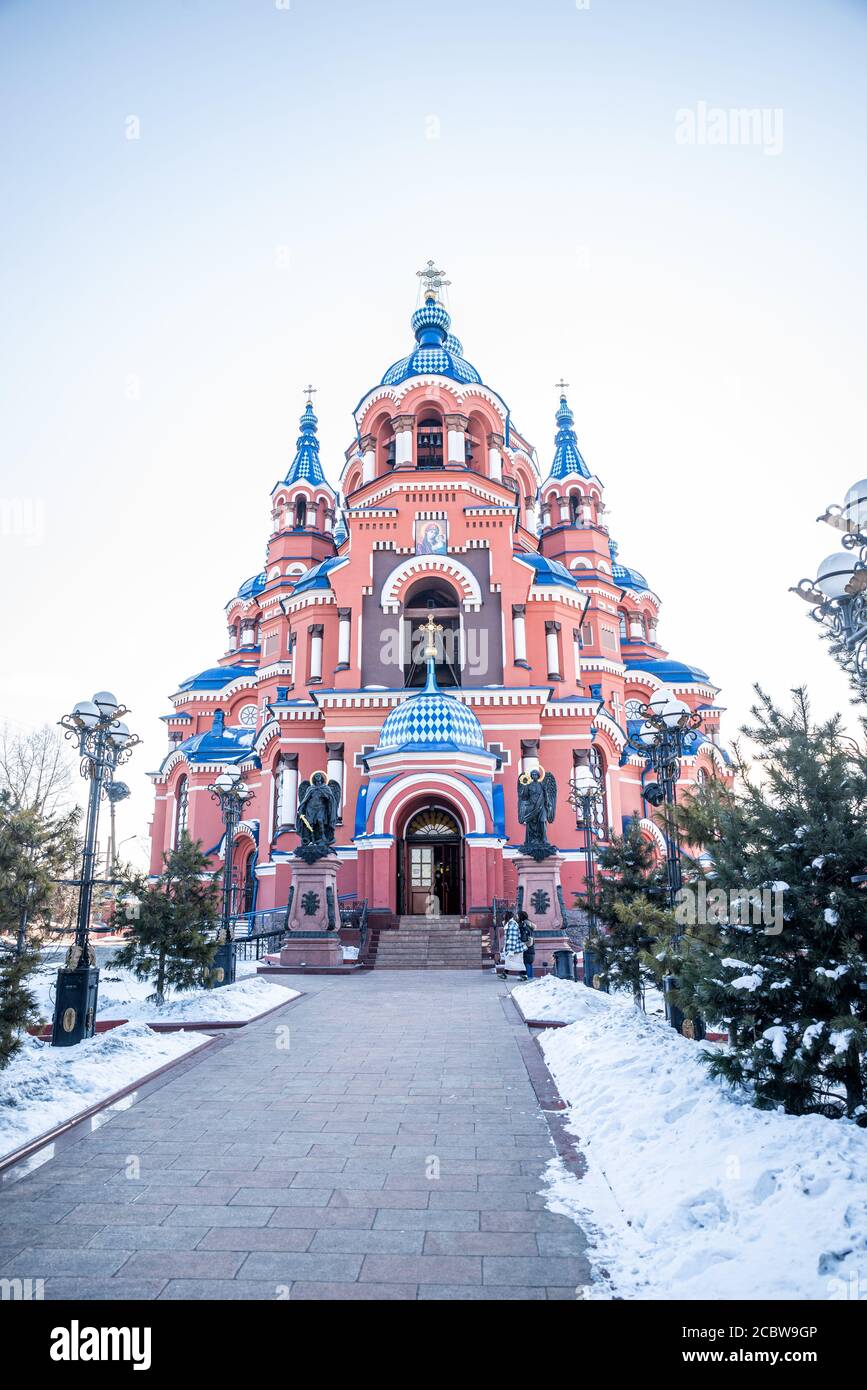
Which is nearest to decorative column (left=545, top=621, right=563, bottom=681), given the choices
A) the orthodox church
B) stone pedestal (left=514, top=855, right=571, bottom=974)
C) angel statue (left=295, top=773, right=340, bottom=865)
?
the orthodox church

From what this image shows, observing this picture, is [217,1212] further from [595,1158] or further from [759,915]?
[759,915]

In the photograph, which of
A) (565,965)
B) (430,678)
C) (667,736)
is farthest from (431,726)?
(667,736)

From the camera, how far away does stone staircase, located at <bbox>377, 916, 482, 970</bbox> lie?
61.6 feet

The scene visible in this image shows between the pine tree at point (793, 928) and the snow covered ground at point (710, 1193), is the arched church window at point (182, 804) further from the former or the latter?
the pine tree at point (793, 928)

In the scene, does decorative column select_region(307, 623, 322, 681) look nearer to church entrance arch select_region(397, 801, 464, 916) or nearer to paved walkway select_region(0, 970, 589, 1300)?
church entrance arch select_region(397, 801, 464, 916)

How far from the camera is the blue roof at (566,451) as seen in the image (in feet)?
123

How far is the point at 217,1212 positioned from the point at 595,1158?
2.40 metres

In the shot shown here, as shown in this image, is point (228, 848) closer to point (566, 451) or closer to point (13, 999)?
point (13, 999)

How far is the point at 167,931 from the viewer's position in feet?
36.9

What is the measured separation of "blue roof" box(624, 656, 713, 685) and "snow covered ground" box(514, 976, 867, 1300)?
31.7m

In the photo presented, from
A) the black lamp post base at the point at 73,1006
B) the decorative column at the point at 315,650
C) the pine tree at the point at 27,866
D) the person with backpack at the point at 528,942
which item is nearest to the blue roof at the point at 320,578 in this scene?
the decorative column at the point at 315,650

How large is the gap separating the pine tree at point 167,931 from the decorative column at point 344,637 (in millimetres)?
15686

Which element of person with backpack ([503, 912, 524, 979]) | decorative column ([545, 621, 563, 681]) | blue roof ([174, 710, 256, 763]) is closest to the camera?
person with backpack ([503, 912, 524, 979])
